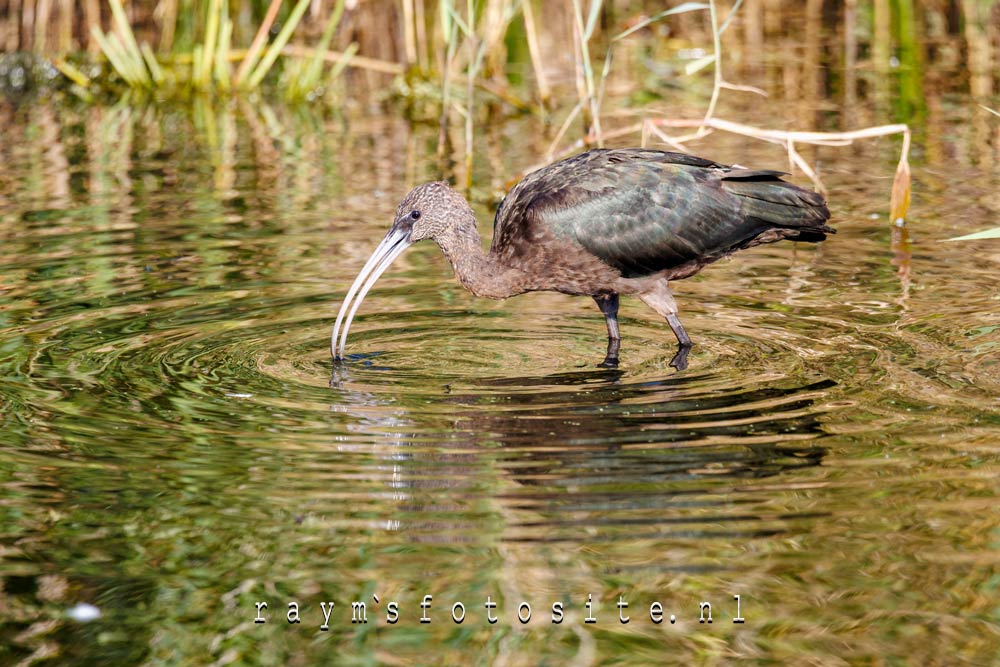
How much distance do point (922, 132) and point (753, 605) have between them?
827cm

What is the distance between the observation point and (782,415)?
5.77 meters

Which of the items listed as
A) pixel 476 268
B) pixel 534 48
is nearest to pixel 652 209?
pixel 476 268

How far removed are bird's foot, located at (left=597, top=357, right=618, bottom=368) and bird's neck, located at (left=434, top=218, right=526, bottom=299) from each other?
1.75ft

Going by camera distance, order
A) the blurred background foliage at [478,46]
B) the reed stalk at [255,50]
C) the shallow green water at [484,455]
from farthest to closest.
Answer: the blurred background foliage at [478,46], the reed stalk at [255,50], the shallow green water at [484,455]

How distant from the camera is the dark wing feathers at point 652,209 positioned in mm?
6840

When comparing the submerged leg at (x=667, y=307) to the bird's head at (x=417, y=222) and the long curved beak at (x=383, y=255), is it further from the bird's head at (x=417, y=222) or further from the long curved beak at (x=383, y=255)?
the long curved beak at (x=383, y=255)

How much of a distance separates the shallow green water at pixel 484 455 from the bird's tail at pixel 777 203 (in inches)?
18.4

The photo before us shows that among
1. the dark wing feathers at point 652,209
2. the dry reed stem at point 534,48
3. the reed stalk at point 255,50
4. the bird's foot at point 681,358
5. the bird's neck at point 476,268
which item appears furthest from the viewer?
the reed stalk at point 255,50

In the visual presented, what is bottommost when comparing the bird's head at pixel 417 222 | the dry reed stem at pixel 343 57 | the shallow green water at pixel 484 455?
the shallow green water at pixel 484 455

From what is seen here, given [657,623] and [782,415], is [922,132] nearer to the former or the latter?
[782,415]

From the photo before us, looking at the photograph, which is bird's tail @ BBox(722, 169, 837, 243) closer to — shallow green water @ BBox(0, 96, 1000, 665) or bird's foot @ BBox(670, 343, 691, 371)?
shallow green water @ BBox(0, 96, 1000, 665)

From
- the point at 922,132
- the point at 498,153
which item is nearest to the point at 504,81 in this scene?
the point at 498,153

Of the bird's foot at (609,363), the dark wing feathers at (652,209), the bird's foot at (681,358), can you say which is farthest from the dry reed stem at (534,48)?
the bird's foot at (609,363)

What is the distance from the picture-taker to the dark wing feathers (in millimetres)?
6840
